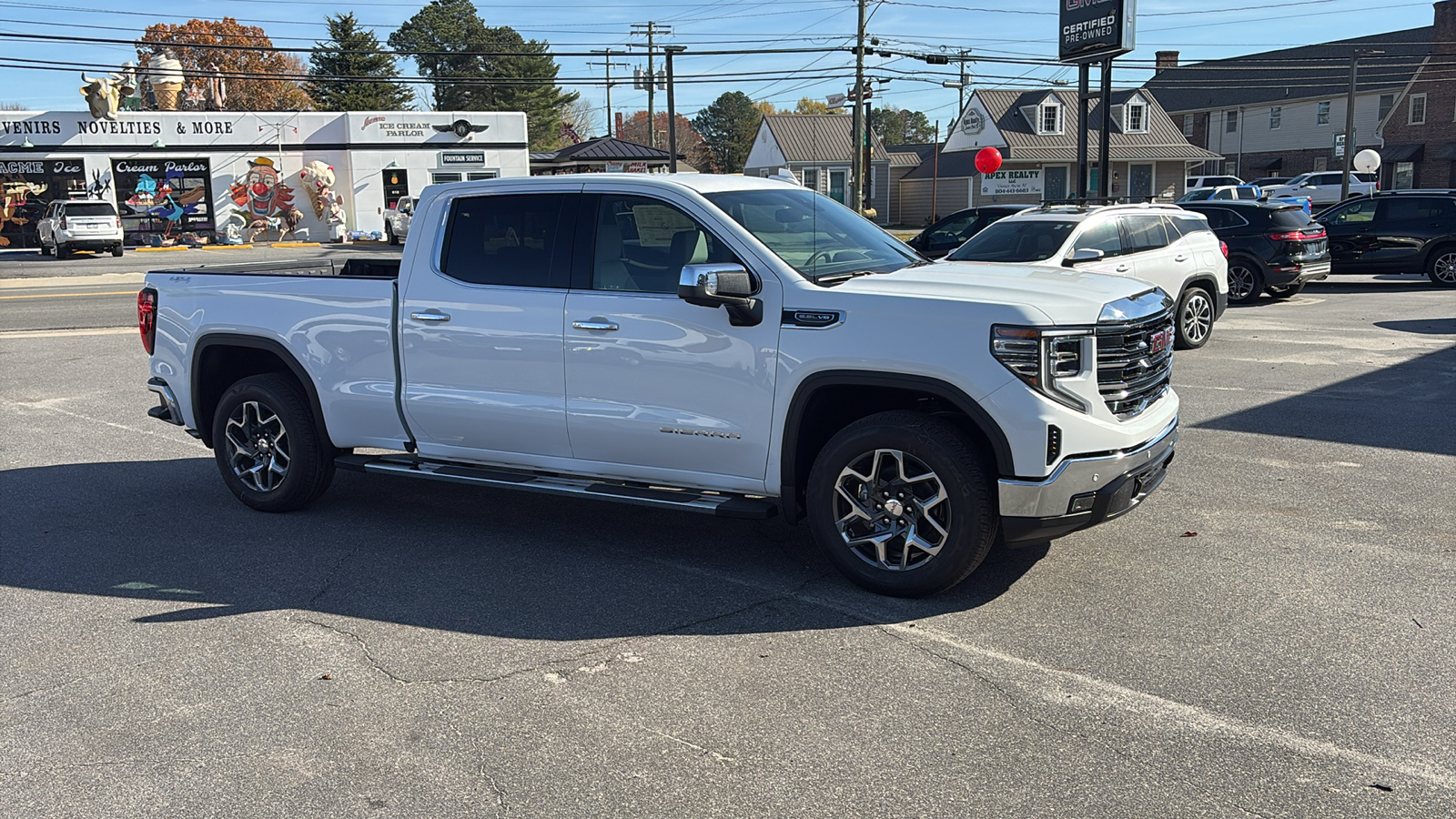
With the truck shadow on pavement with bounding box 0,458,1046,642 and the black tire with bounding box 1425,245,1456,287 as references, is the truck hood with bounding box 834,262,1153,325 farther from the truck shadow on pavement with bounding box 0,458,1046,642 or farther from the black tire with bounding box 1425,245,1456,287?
the black tire with bounding box 1425,245,1456,287

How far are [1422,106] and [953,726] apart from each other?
66861 mm

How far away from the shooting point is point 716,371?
548 cm

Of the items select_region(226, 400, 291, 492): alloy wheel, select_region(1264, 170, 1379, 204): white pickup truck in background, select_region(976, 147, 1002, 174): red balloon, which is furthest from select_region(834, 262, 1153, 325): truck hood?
select_region(1264, 170, 1379, 204): white pickup truck in background

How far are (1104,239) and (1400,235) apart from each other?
1052 centimetres

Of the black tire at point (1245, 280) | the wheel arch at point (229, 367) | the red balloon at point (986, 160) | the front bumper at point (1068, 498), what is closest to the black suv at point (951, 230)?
the black tire at point (1245, 280)

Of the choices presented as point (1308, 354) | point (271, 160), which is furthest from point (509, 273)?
point (271, 160)

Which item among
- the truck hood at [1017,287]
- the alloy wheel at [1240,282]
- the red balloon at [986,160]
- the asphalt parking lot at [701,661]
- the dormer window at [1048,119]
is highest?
the dormer window at [1048,119]

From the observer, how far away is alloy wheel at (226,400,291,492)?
6934mm

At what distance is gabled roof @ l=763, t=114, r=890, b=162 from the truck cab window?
193 feet

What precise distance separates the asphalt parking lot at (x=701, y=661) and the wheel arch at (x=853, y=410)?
0.57 m

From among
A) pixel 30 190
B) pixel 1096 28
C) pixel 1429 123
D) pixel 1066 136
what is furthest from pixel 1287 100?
pixel 30 190

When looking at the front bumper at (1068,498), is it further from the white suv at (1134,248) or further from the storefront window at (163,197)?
the storefront window at (163,197)

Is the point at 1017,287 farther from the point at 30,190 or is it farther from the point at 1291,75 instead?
the point at 1291,75

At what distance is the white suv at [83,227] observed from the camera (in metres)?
36.9
